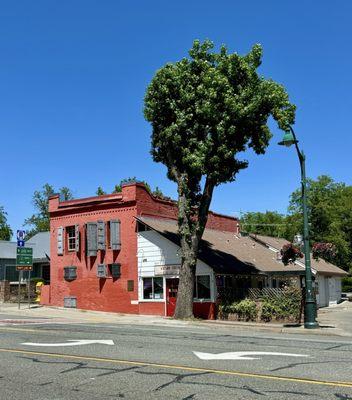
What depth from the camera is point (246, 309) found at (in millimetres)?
26016

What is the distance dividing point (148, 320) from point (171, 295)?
3.96 m

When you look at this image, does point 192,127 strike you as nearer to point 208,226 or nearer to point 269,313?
point 269,313

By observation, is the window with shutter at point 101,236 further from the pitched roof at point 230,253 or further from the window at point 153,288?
the window at point 153,288

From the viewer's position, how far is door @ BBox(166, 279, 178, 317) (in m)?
29.1

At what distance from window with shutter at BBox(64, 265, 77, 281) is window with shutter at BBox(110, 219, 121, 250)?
350 cm

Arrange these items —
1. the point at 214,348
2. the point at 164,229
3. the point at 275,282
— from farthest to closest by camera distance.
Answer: the point at 275,282, the point at 164,229, the point at 214,348

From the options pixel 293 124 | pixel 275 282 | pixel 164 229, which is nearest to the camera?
pixel 293 124

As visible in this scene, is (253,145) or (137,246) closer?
(253,145)

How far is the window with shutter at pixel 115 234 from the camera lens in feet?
101

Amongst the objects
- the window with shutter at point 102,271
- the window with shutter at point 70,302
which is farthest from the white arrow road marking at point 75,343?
the window with shutter at point 70,302

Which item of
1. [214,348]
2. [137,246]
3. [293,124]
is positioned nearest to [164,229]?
[137,246]

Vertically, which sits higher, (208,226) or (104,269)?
(208,226)

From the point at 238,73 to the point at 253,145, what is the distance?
3.37 metres

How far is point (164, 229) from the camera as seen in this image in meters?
30.1
